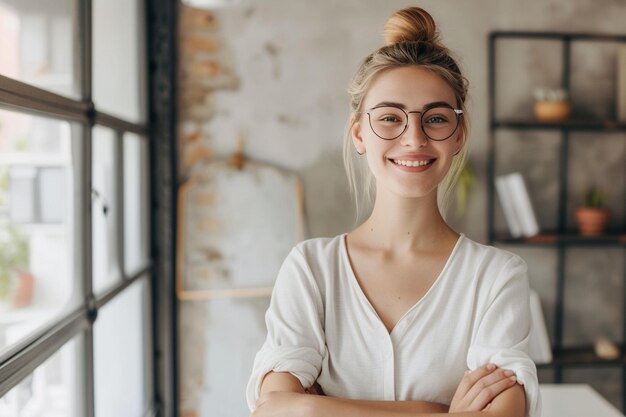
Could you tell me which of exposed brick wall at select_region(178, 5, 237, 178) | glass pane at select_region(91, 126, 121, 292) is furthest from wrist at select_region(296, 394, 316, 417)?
exposed brick wall at select_region(178, 5, 237, 178)

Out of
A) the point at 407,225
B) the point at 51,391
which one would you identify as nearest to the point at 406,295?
the point at 407,225

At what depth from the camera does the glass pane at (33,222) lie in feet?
4.64

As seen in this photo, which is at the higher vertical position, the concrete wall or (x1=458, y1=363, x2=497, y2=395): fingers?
the concrete wall

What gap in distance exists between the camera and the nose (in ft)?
3.61

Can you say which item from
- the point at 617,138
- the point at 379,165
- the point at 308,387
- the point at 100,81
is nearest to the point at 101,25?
the point at 100,81

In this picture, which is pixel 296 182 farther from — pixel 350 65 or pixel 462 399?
pixel 462 399

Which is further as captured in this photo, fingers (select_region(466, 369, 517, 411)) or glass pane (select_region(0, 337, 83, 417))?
glass pane (select_region(0, 337, 83, 417))

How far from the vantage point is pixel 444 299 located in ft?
3.83

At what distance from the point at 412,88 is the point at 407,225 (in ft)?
0.93

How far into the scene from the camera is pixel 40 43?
1585mm

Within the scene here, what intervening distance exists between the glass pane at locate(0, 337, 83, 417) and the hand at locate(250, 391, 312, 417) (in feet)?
2.33

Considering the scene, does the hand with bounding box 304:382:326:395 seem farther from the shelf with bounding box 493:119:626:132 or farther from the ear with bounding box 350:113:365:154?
the shelf with bounding box 493:119:626:132

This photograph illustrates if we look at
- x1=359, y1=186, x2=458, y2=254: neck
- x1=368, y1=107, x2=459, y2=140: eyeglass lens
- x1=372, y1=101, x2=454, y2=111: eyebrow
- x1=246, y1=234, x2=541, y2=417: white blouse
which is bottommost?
x1=246, y1=234, x2=541, y2=417: white blouse

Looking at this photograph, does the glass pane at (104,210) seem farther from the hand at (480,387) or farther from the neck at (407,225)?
the hand at (480,387)
